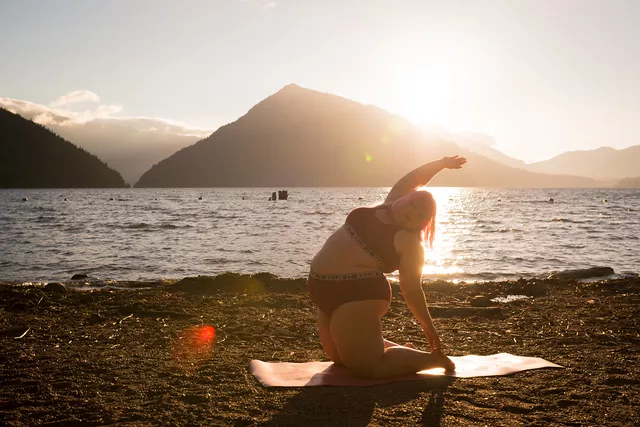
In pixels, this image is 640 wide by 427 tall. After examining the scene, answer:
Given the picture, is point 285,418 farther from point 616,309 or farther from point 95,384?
point 616,309

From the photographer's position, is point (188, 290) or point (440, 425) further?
point (188, 290)

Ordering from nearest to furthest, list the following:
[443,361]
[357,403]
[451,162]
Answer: [357,403], [443,361], [451,162]

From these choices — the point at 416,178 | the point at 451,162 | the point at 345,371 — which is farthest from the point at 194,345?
the point at 451,162

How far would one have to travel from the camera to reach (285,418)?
3.74 m

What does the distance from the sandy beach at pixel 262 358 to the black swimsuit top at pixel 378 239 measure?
111cm

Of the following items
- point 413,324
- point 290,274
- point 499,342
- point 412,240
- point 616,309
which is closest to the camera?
point 412,240

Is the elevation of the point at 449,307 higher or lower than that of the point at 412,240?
lower

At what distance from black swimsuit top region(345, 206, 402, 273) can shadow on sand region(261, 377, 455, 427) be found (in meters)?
1.04

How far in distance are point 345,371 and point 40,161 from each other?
696 feet

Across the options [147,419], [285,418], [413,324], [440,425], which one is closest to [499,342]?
[413,324]

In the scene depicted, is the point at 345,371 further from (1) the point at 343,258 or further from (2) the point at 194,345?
(2) the point at 194,345

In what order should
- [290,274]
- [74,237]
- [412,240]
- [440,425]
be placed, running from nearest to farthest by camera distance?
1. [440,425]
2. [412,240]
3. [290,274]
4. [74,237]

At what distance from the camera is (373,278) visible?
14.6 feet

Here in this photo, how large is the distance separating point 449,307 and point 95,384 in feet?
19.0
